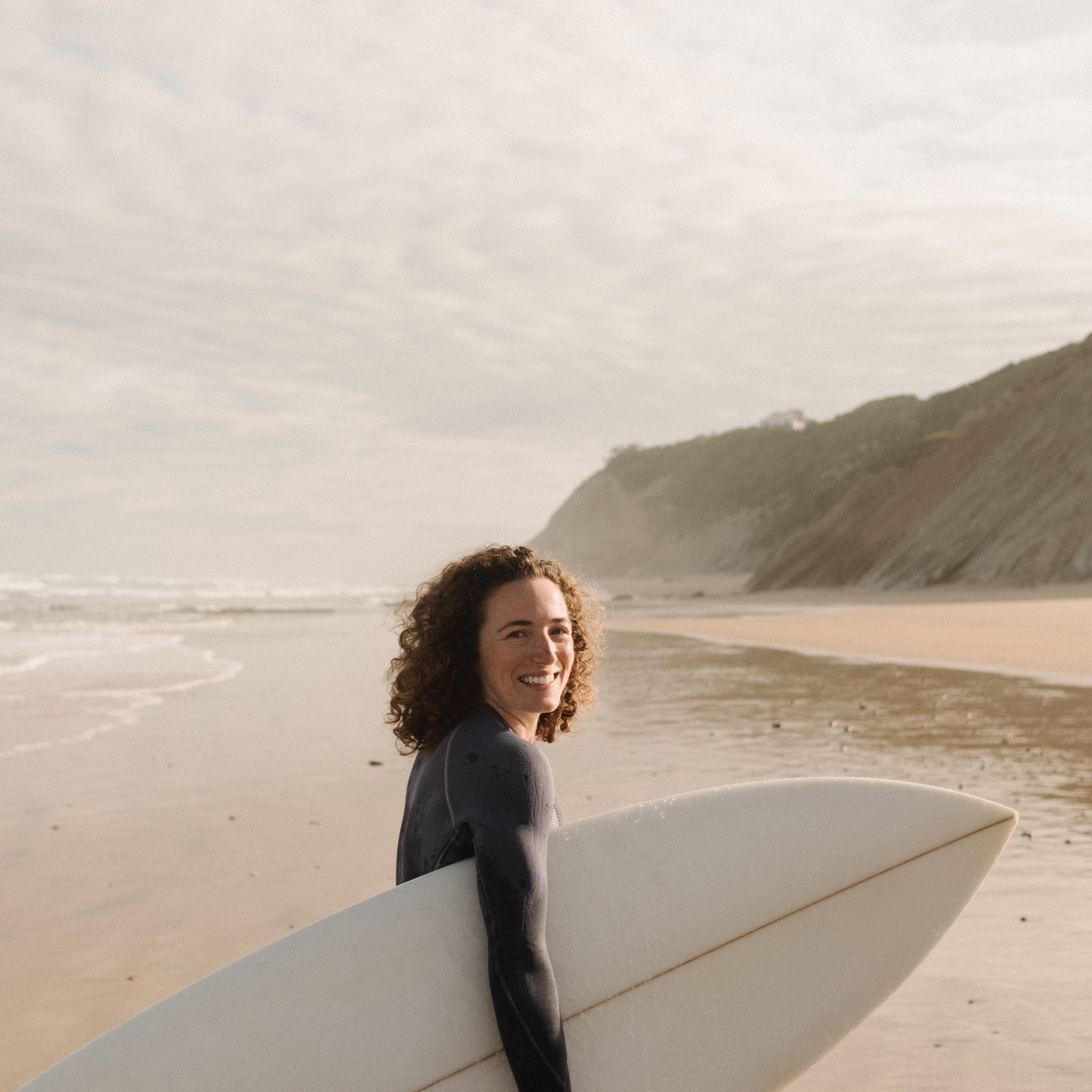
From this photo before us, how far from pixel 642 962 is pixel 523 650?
79 cm

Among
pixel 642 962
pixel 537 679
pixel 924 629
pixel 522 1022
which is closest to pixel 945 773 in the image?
pixel 642 962

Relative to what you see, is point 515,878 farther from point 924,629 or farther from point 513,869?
point 924,629

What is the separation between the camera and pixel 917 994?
3.26m

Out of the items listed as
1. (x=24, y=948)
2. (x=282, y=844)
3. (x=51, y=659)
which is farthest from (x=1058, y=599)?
(x=24, y=948)

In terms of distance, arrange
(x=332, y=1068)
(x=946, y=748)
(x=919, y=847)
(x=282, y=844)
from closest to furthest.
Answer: (x=332, y=1068) → (x=919, y=847) → (x=282, y=844) → (x=946, y=748)

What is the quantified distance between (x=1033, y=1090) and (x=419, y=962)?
5.37 ft

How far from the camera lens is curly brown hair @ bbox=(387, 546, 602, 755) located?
2227 mm

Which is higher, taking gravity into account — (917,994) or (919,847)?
(919,847)

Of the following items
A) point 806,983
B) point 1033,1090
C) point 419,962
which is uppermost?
point 419,962

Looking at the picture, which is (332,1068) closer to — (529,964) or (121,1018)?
(529,964)

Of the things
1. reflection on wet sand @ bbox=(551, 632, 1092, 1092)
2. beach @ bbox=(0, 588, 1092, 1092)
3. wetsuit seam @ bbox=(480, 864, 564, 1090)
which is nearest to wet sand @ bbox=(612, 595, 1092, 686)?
beach @ bbox=(0, 588, 1092, 1092)

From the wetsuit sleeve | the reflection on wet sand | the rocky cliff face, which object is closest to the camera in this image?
the wetsuit sleeve

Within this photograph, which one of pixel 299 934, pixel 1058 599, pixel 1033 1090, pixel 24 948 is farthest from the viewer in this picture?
pixel 1058 599

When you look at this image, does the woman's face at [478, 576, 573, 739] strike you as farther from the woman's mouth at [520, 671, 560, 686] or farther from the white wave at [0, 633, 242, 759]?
the white wave at [0, 633, 242, 759]
